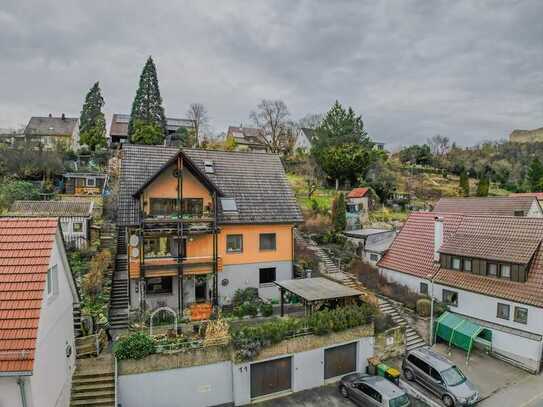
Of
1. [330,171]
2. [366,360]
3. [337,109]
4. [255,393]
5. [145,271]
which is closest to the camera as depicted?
[255,393]

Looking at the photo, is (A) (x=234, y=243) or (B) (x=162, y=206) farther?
(A) (x=234, y=243)

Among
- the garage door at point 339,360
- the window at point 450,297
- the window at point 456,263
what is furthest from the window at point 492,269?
the garage door at point 339,360

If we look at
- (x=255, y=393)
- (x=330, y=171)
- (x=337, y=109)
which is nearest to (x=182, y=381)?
(x=255, y=393)

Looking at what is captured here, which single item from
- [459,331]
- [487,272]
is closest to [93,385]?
[459,331]

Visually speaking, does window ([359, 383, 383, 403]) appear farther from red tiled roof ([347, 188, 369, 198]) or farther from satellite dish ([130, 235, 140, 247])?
red tiled roof ([347, 188, 369, 198])

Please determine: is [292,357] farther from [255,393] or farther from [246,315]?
[246,315]

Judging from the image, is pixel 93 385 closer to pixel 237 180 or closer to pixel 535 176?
pixel 237 180

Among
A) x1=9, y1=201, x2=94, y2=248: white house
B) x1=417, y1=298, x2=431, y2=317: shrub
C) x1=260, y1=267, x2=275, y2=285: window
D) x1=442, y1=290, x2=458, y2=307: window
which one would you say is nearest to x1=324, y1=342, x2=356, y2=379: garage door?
x1=417, y1=298, x2=431, y2=317: shrub
